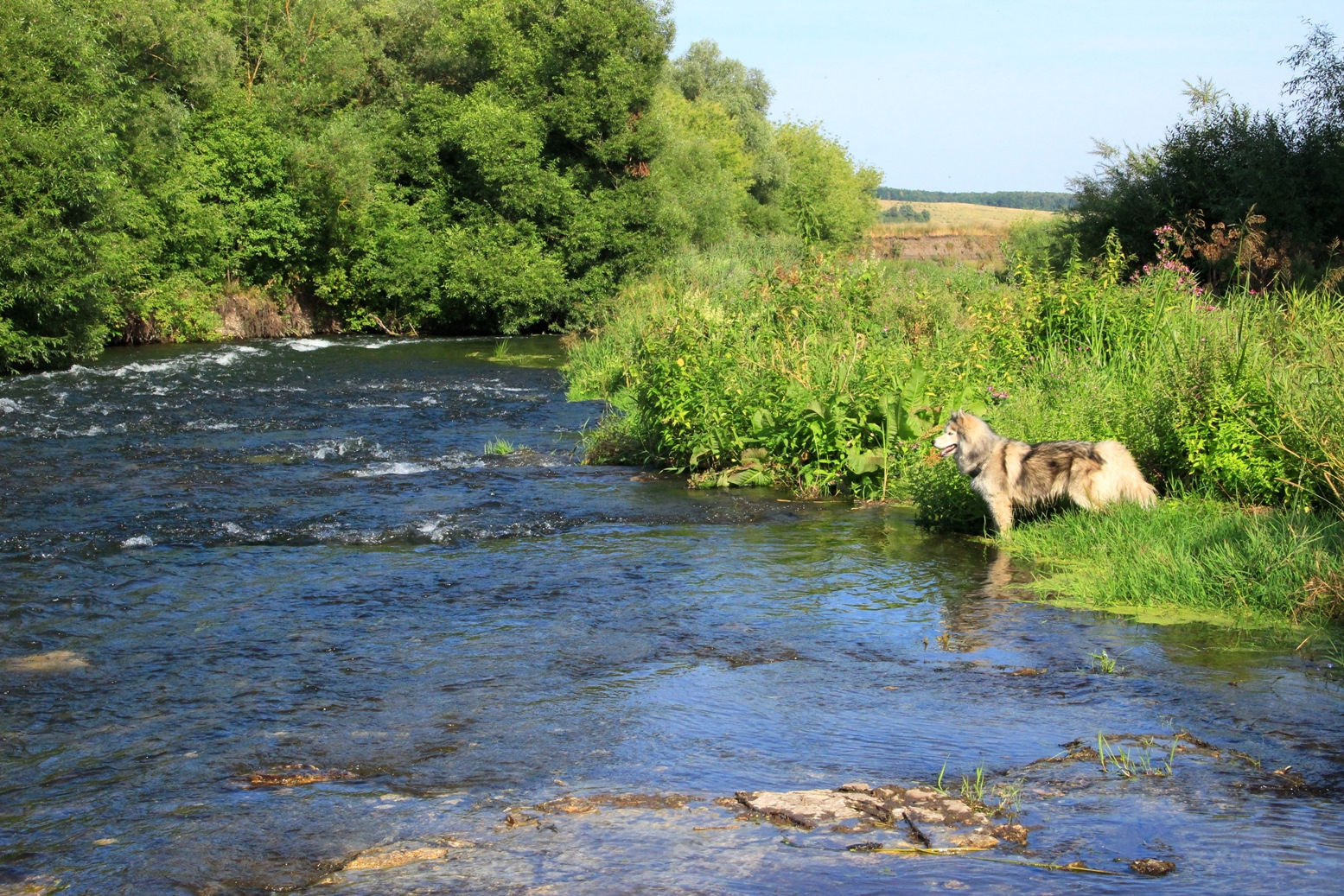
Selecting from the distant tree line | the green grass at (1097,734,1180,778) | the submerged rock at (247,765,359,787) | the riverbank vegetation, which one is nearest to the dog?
the riverbank vegetation

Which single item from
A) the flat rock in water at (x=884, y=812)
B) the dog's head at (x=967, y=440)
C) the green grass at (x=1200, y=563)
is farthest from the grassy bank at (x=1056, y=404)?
the flat rock in water at (x=884, y=812)

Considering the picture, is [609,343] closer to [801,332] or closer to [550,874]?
[801,332]

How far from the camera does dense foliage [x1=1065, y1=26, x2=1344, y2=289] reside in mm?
26750

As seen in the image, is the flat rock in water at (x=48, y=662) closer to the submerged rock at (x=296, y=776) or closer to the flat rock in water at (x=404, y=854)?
the submerged rock at (x=296, y=776)

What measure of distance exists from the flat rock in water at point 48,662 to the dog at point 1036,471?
6696mm

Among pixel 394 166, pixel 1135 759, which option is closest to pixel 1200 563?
pixel 1135 759

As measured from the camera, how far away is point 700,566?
923 centimetres

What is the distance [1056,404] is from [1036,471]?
2.64 m

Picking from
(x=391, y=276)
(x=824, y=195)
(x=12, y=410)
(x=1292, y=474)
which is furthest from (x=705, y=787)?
(x=824, y=195)

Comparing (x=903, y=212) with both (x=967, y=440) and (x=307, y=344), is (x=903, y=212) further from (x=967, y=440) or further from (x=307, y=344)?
(x=967, y=440)

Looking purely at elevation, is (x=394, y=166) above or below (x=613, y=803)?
above

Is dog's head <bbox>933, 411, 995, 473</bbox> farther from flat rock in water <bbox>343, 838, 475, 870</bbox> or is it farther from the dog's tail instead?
flat rock in water <bbox>343, 838, 475, 870</bbox>

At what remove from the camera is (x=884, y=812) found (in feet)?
14.1

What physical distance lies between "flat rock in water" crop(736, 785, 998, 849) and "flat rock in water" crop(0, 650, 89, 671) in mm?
4470
